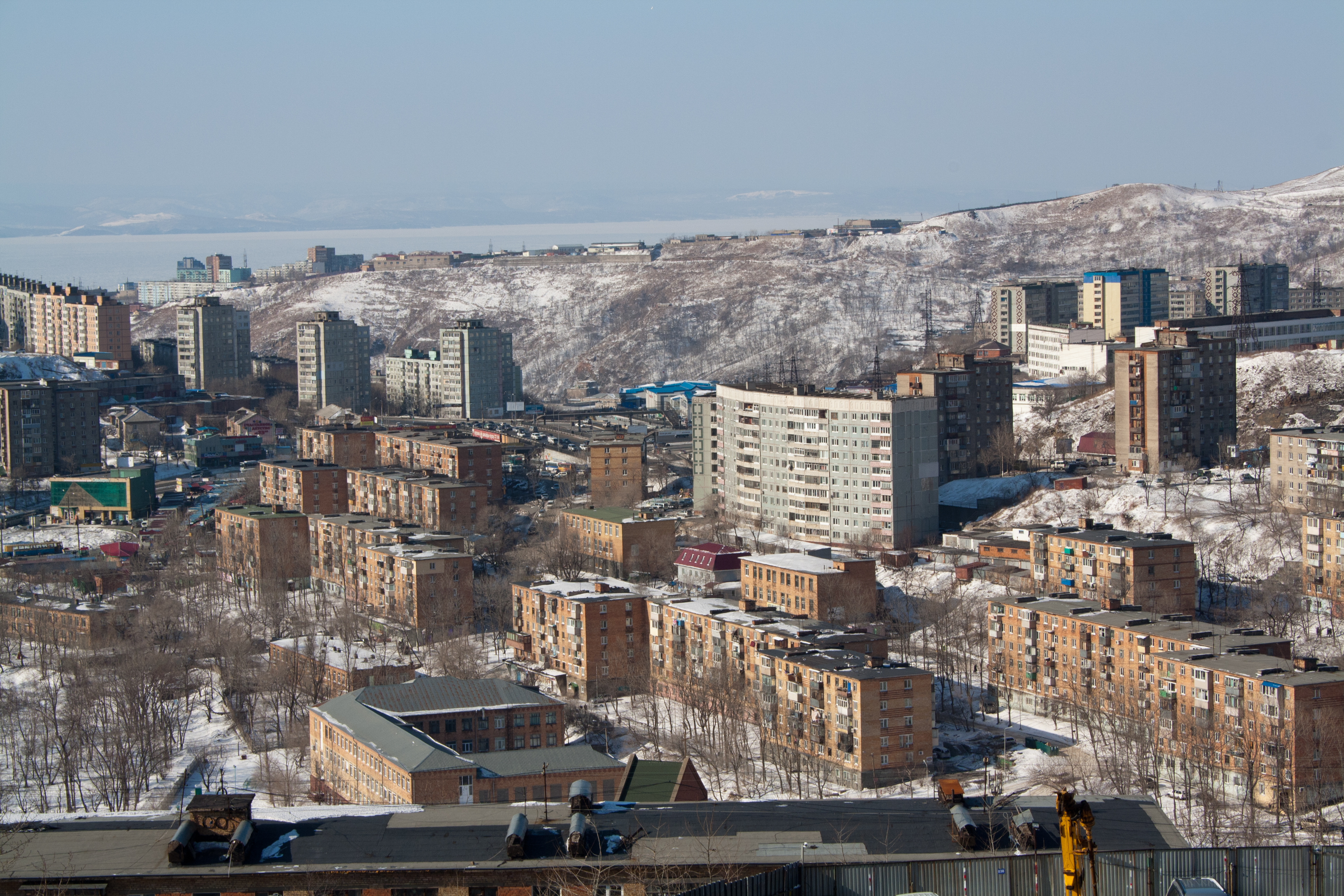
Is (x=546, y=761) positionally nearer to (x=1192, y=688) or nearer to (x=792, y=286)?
(x=1192, y=688)

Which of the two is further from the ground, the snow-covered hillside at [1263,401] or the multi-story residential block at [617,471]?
the snow-covered hillside at [1263,401]

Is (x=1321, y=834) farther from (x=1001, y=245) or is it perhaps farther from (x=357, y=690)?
(x=1001, y=245)

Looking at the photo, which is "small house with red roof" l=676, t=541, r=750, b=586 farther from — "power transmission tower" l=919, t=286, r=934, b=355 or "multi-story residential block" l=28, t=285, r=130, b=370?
"multi-story residential block" l=28, t=285, r=130, b=370

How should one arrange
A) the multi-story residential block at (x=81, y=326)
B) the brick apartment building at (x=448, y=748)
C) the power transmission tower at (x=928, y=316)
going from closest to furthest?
1. the brick apartment building at (x=448, y=748)
2. the power transmission tower at (x=928, y=316)
3. the multi-story residential block at (x=81, y=326)

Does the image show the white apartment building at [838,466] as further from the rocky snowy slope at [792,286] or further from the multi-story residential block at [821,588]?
the rocky snowy slope at [792,286]

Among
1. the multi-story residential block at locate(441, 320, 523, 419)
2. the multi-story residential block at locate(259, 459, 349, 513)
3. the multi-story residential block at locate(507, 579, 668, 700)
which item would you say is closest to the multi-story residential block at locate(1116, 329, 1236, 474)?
the multi-story residential block at locate(507, 579, 668, 700)

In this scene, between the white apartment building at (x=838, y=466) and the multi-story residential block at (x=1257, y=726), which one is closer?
the multi-story residential block at (x=1257, y=726)

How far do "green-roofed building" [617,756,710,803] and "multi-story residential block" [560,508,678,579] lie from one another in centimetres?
1406

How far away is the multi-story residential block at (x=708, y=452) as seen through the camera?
34406 millimetres

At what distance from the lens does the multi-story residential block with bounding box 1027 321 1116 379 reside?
1752 inches

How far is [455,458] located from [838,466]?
1050 cm

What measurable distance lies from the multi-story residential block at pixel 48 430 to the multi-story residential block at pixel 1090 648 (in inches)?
1104

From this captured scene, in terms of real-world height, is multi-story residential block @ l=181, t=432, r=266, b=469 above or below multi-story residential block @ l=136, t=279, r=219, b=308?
below

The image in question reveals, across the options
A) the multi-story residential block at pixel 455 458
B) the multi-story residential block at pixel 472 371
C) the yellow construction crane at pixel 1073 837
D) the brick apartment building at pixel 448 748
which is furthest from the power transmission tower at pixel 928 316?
the yellow construction crane at pixel 1073 837
